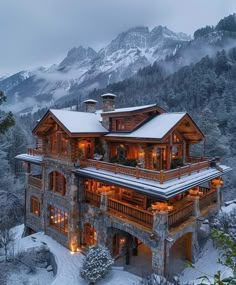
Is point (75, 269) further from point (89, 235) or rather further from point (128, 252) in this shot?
point (128, 252)

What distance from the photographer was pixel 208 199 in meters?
17.5

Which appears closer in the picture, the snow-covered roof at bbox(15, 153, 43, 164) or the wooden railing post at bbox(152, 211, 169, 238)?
the wooden railing post at bbox(152, 211, 169, 238)

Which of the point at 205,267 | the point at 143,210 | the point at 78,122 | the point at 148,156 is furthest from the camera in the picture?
the point at 78,122

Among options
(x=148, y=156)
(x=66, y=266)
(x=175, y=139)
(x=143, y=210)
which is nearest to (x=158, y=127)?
(x=148, y=156)

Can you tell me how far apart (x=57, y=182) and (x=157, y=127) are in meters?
10.6

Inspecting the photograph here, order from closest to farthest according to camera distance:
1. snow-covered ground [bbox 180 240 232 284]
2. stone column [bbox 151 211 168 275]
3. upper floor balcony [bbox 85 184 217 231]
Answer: stone column [bbox 151 211 168 275]
upper floor balcony [bbox 85 184 217 231]
snow-covered ground [bbox 180 240 232 284]

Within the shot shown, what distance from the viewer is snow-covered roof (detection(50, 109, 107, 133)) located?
56.9ft

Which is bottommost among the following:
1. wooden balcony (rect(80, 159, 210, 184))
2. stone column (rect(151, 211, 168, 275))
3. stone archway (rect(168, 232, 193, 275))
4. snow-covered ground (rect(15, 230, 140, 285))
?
snow-covered ground (rect(15, 230, 140, 285))

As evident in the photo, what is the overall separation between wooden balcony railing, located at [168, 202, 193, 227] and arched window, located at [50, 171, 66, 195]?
9933 millimetres

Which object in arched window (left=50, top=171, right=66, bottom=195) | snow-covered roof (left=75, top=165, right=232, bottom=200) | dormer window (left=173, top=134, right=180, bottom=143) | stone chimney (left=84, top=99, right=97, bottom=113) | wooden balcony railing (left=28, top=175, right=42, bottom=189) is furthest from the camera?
stone chimney (left=84, top=99, right=97, bottom=113)

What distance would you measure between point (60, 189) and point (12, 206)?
15642mm

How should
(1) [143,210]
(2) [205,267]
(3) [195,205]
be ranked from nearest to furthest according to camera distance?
1. (1) [143,210]
2. (2) [205,267]
3. (3) [195,205]

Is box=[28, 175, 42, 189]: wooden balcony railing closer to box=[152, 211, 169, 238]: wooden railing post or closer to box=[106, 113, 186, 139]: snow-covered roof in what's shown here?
box=[106, 113, 186, 139]: snow-covered roof

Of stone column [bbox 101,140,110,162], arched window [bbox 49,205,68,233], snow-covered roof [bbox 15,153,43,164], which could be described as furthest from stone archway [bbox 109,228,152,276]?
snow-covered roof [bbox 15,153,43,164]
